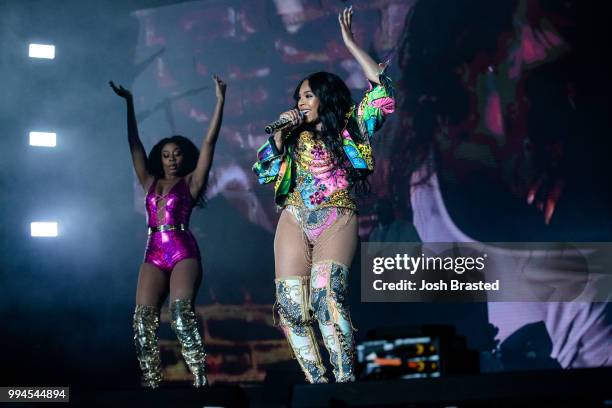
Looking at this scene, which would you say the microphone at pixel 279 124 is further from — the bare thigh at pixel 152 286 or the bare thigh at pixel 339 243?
the bare thigh at pixel 152 286

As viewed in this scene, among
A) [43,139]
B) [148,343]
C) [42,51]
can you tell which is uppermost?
[42,51]

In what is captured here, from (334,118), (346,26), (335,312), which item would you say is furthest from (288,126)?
(335,312)

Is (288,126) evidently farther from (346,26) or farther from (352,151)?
(346,26)

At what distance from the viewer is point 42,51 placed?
513 cm

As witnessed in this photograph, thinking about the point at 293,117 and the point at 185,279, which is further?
the point at 185,279

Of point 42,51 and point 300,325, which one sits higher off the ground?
point 42,51

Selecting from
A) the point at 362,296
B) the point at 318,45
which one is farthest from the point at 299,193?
the point at 318,45

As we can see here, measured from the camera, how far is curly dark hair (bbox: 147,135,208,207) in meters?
4.72

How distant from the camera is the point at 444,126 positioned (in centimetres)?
509

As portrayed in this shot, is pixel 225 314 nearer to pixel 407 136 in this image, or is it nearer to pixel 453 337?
pixel 407 136

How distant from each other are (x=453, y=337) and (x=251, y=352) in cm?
225

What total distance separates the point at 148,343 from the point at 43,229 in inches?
51.1

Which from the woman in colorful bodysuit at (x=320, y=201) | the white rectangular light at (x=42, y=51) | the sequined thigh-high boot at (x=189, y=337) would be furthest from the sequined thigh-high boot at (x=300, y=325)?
the white rectangular light at (x=42, y=51)

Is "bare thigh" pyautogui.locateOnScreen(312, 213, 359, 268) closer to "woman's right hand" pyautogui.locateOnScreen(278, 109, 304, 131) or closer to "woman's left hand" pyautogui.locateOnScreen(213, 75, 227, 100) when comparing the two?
"woman's right hand" pyautogui.locateOnScreen(278, 109, 304, 131)
